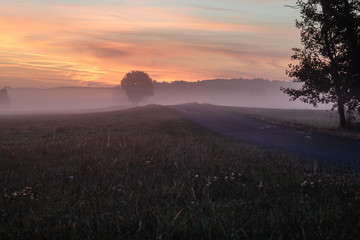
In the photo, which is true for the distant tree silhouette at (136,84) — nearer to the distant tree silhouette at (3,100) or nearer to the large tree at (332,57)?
the large tree at (332,57)

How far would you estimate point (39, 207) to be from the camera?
445 centimetres

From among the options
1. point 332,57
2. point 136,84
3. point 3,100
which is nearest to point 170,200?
point 332,57

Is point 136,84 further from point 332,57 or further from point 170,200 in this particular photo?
point 170,200

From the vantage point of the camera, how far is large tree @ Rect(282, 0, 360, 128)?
65.1 ft

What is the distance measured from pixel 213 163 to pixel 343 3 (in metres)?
19.7

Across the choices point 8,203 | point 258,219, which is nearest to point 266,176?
point 258,219

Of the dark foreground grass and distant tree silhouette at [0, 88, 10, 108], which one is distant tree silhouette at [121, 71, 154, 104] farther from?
distant tree silhouette at [0, 88, 10, 108]

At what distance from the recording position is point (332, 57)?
70.8 ft

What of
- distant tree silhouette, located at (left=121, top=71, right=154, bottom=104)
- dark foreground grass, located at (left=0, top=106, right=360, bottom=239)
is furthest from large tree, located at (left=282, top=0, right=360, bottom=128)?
distant tree silhouette, located at (left=121, top=71, right=154, bottom=104)

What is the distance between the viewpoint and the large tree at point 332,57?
19844mm

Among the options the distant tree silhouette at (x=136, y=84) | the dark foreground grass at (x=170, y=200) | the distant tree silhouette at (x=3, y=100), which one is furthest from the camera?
the distant tree silhouette at (x=3, y=100)

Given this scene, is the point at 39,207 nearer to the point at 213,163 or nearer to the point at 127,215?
the point at 127,215

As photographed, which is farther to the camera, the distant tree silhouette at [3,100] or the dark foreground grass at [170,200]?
the distant tree silhouette at [3,100]

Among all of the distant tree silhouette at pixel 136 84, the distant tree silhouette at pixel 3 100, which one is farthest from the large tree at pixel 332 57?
the distant tree silhouette at pixel 3 100
